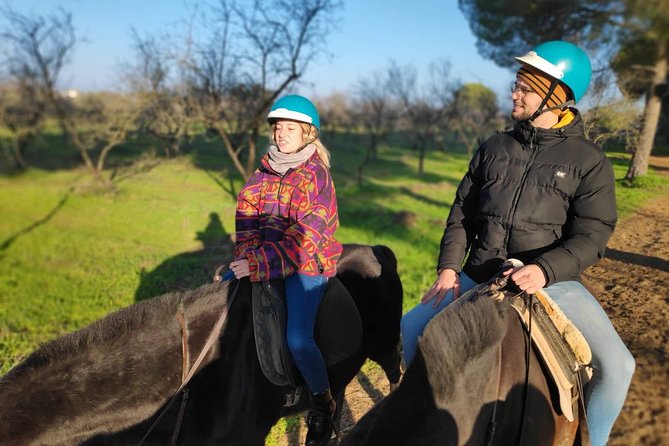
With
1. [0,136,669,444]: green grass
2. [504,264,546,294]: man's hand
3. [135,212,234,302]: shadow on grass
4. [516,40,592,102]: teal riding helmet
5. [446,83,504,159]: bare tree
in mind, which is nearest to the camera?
[504,264,546,294]: man's hand

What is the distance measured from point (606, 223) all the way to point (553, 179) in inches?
13.3

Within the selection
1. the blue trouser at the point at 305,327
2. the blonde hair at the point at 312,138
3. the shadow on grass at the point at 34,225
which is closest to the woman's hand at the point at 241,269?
the blue trouser at the point at 305,327

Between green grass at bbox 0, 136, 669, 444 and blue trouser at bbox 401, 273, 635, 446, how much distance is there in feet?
5.74

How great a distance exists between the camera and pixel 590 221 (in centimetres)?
195

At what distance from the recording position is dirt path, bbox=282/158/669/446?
1668 mm

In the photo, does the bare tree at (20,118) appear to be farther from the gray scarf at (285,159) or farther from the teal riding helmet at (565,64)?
the teal riding helmet at (565,64)

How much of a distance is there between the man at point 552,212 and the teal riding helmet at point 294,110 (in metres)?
1.23

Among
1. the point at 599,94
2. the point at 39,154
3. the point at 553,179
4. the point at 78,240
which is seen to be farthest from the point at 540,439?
the point at 39,154

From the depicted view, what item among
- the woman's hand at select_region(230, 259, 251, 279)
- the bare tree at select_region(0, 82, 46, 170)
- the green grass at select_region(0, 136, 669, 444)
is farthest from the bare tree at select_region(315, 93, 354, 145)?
the woman's hand at select_region(230, 259, 251, 279)

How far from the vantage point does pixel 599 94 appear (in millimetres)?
3551

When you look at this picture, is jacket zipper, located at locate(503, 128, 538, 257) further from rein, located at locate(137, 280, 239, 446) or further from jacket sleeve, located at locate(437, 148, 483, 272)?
rein, located at locate(137, 280, 239, 446)

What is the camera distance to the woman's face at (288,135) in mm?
2811

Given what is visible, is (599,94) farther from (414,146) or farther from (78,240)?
(414,146)

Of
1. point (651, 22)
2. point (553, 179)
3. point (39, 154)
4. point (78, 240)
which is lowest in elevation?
point (78, 240)
